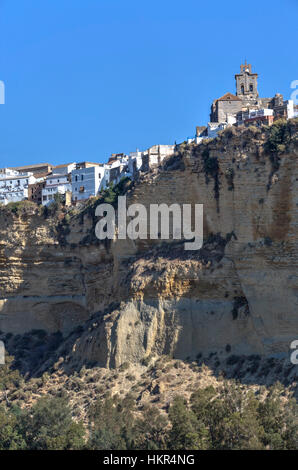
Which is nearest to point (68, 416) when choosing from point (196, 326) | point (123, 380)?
point (123, 380)

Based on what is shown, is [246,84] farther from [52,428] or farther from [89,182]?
[52,428]

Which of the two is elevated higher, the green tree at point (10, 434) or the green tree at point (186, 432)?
the green tree at point (186, 432)

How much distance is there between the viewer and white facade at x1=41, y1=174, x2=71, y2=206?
55.7m

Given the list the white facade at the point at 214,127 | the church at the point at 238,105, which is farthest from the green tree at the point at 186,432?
the church at the point at 238,105

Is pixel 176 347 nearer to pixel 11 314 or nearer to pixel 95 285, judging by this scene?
pixel 95 285

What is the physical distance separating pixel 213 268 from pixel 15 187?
2076cm

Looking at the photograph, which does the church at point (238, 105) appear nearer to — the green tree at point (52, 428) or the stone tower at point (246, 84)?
the stone tower at point (246, 84)

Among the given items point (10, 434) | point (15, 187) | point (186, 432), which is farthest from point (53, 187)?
point (186, 432)

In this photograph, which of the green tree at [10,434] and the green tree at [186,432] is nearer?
the green tree at [186,432]

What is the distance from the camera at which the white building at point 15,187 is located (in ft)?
192

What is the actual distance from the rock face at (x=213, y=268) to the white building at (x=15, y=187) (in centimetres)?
1117

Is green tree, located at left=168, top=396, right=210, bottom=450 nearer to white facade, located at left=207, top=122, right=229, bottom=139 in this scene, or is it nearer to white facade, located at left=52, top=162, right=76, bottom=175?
white facade, located at left=207, top=122, right=229, bottom=139

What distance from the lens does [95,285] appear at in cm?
4844

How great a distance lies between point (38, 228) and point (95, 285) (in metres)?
5.50
